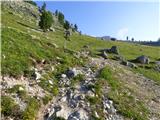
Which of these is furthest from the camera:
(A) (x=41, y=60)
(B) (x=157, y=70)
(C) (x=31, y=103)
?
(B) (x=157, y=70)

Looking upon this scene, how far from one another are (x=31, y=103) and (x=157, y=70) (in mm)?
30462

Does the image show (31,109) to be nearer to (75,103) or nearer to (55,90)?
(75,103)

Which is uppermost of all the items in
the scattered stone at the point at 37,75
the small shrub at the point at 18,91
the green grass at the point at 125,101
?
the scattered stone at the point at 37,75

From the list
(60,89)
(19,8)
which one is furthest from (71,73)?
(19,8)

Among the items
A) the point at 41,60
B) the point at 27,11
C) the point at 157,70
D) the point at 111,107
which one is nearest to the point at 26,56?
the point at 41,60

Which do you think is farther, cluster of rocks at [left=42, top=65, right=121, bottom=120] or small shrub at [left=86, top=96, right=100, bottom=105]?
small shrub at [left=86, top=96, right=100, bottom=105]

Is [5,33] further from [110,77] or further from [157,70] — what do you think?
[157,70]

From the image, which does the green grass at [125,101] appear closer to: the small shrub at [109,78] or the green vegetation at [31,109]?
the small shrub at [109,78]

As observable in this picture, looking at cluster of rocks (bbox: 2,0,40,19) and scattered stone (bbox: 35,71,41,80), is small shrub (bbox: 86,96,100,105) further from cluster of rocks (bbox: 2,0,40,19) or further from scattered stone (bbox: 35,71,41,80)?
cluster of rocks (bbox: 2,0,40,19)

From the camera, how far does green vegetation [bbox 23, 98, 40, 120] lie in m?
20.4

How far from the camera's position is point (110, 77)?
30453mm

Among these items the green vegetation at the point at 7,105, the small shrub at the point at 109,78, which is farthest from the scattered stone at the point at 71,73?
the green vegetation at the point at 7,105

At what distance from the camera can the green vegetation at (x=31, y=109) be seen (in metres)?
20.4

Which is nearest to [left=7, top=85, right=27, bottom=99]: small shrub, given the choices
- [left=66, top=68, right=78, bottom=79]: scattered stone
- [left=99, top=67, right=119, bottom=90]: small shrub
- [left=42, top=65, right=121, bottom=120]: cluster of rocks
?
[left=42, top=65, right=121, bottom=120]: cluster of rocks
